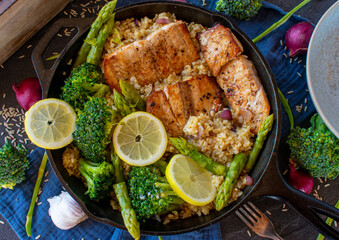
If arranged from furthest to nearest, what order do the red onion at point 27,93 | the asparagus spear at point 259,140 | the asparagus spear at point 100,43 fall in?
the red onion at point 27,93 → the asparagus spear at point 100,43 → the asparagus spear at point 259,140

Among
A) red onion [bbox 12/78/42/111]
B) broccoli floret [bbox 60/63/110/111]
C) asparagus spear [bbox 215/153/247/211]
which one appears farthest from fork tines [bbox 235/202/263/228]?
red onion [bbox 12/78/42/111]

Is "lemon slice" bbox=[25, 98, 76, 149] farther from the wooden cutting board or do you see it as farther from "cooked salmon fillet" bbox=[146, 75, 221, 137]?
the wooden cutting board

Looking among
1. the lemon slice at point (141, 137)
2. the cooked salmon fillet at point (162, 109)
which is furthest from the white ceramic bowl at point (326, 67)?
the lemon slice at point (141, 137)

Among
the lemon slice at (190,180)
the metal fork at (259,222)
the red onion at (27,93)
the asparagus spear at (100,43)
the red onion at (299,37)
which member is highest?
the asparagus spear at (100,43)

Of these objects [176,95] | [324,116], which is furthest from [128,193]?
[324,116]

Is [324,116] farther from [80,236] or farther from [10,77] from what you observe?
[10,77]

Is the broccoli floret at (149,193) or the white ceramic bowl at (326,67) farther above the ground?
the white ceramic bowl at (326,67)

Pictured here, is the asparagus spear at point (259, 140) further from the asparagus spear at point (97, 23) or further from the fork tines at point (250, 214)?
the asparagus spear at point (97, 23)

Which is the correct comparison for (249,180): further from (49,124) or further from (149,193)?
(49,124)

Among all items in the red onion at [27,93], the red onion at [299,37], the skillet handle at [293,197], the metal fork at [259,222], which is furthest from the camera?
the red onion at [27,93]

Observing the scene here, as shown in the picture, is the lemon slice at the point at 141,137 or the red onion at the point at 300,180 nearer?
the lemon slice at the point at 141,137
